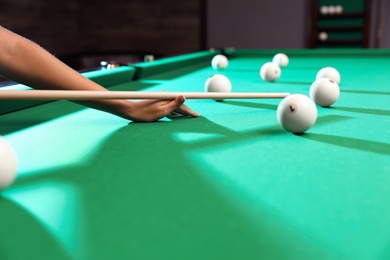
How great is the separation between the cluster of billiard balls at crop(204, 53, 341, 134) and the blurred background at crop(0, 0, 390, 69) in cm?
468

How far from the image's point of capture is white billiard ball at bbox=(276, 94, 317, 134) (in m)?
1.26

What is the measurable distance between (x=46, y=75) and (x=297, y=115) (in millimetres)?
726

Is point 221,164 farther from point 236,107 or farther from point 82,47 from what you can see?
point 82,47

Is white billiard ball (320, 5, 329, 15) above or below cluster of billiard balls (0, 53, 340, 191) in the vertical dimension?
above

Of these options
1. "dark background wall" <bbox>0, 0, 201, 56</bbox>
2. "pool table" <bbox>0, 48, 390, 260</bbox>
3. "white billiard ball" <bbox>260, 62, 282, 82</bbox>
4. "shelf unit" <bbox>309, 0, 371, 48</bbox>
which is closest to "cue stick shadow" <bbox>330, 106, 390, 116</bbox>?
"pool table" <bbox>0, 48, 390, 260</bbox>

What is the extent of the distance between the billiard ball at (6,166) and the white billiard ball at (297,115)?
2.46 feet

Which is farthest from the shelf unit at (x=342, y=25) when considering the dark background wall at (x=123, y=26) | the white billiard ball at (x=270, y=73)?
the white billiard ball at (x=270, y=73)

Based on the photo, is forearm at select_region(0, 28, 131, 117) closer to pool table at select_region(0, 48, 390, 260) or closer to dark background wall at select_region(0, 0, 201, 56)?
pool table at select_region(0, 48, 390, 260)

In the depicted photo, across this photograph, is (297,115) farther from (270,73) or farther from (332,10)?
(332,10)

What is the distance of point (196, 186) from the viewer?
2.77 feet

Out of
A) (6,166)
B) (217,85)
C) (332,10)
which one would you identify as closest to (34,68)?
(6,166)

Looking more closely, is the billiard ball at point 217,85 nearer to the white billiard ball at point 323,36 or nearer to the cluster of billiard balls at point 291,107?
the cluster of billiard balls at point 291,107

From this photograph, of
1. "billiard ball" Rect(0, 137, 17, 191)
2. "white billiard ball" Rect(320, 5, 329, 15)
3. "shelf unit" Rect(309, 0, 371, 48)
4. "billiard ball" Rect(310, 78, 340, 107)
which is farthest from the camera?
"white billiard ball" Rect(320, 5, 329, 15)

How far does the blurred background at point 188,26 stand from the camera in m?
6.56
